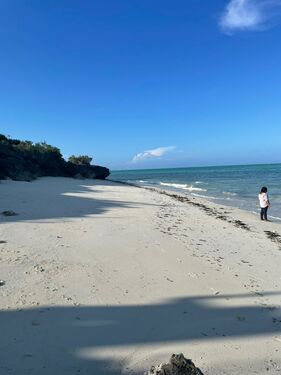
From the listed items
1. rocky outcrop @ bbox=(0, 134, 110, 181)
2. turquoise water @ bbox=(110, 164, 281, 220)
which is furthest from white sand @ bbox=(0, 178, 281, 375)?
rocky outcrop @ bbox=(0, 134, 110, 181)

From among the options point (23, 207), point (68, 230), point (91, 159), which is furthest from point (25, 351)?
point (91, 159)

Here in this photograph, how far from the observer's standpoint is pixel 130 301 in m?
5.62

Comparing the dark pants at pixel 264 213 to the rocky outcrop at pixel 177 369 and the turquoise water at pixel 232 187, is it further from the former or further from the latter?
the rocky outcrop at pixel 177 369

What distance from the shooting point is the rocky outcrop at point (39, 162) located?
3275 centimetres

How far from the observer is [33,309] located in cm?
500

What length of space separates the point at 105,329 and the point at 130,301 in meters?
0.97

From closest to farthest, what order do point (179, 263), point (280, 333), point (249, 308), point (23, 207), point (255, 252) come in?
point (280, 333), point (249, 308), point (179, 263), point (255, 252), point (23, 207)

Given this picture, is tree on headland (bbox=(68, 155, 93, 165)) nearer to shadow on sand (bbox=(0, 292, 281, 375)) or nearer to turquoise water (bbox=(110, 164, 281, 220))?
turquoise water (bbox=(110, 164, 281, 220))

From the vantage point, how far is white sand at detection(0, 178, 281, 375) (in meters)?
4.12

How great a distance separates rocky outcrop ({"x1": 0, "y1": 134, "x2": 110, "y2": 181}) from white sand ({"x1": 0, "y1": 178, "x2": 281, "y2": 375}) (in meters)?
23.3

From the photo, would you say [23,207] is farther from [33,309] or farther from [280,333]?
[280,333]

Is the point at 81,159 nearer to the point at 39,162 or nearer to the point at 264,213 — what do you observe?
the point at 39,162

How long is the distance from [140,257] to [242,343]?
3.68m

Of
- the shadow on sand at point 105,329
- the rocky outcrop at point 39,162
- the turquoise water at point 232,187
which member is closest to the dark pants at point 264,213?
the turquoise water at point 232,187
